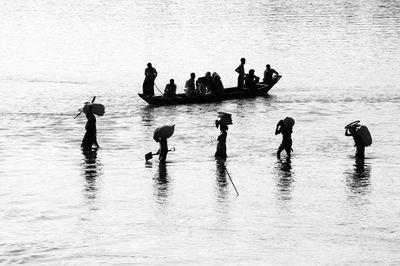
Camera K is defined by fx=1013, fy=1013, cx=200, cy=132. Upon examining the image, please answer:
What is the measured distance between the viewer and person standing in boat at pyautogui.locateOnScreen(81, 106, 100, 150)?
32834mm

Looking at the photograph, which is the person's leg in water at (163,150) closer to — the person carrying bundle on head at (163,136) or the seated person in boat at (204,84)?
the person carrying bundle on head at (163,136)

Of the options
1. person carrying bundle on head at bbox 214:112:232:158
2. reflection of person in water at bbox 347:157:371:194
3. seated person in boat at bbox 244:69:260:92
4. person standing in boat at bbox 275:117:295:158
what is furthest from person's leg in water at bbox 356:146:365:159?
seated person in boat at bbox 244:69:260:92

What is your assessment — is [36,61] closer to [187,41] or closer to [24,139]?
[187,41]

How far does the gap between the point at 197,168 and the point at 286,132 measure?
3.07m

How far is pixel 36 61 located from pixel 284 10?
47.8 metres

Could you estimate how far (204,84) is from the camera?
147 feet

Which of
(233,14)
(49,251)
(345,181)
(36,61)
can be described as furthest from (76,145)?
(233,14)

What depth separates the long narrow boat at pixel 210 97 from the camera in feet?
143

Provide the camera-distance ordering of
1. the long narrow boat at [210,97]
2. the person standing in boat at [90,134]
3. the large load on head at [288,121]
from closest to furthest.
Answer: the large load on head at [288,121] → the person standing in boat at [90,134] → the long narrow boat at [210,97]

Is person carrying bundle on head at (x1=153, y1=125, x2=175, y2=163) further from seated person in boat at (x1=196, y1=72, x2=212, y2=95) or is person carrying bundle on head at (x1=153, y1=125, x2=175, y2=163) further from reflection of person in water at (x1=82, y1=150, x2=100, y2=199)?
seated person in boat at (x1=196, y1=72, x2=212, y2=95)

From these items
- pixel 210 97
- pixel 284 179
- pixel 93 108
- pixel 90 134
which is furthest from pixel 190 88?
pixel 284 179

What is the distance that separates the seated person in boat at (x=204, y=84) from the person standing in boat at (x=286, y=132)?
39.9 ft

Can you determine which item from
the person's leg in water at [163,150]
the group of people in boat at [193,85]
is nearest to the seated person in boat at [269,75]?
the group of people in boat at [193,85]

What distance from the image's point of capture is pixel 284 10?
108 metres
